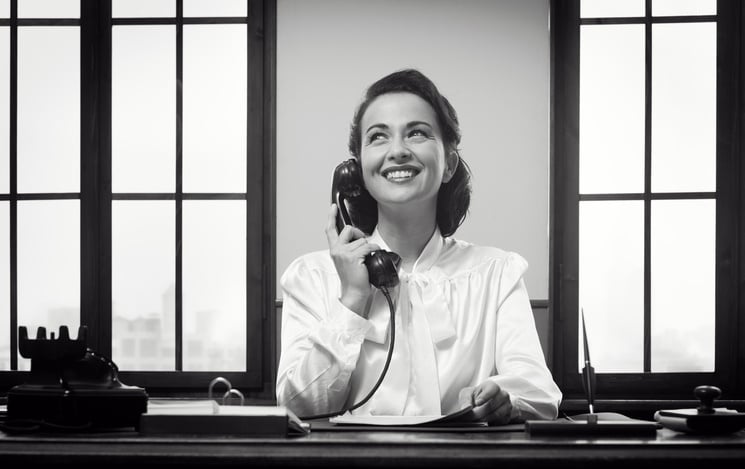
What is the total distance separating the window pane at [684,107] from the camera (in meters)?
3.35

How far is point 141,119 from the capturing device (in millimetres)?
3408

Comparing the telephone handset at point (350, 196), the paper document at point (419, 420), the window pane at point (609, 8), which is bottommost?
the paper document at point (419, 420)

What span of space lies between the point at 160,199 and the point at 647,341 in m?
1.99

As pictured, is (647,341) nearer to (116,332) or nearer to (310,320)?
(310,320)

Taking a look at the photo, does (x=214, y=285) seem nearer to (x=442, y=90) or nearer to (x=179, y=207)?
(x=179, y=207)

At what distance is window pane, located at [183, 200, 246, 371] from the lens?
3350mm

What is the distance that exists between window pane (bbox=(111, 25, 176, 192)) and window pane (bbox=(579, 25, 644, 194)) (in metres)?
1.61

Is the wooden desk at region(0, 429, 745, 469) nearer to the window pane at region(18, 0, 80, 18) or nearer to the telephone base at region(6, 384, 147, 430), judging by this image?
the telephone base at region(6, 384, 147, 430)

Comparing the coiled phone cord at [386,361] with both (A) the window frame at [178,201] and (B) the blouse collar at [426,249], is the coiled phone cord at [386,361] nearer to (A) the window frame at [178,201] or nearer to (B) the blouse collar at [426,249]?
(B) the blouse collar at [426,249]

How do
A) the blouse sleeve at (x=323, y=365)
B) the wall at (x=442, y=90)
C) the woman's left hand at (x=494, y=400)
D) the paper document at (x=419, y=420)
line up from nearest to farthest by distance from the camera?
the paper document at (x=419, y=420) < the woman's left hand at (x=494, y=400) < the blouse sleeve at (x=323, y=365) < the wall at (x=442, y=90)

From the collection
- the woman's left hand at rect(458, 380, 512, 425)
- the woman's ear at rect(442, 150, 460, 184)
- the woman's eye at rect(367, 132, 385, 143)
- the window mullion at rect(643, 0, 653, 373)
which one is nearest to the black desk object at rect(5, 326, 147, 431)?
the woman's left hand at rect(458, 380, 512, 425)

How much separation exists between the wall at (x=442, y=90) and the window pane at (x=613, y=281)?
208mm

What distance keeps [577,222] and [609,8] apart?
86cm

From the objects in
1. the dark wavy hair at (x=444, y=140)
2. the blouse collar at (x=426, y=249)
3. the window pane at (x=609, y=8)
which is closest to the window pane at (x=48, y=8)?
the dark wavy hair at (x=444, y=140)
